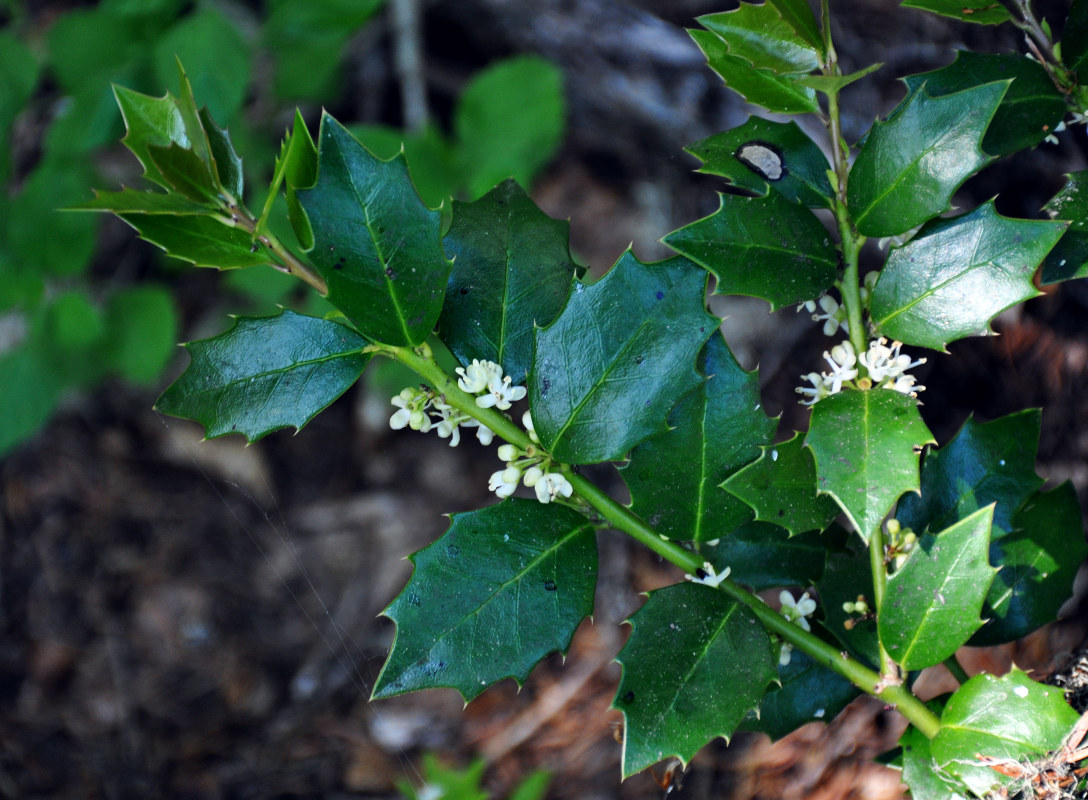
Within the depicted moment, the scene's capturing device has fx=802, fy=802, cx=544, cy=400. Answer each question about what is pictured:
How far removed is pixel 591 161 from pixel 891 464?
1808 mm

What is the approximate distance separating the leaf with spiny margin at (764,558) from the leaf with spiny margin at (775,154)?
0.38 m

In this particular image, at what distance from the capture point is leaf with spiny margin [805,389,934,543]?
0.73 meters

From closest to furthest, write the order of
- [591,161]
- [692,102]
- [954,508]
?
[954,508]
[692,102]
[591,161]

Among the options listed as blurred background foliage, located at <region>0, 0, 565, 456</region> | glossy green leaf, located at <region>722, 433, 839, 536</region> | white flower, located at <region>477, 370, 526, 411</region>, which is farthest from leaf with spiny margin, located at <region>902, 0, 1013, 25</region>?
blurred background foliage, located at <region>0, 0, 565, 456</region>

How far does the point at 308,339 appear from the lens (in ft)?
2.72

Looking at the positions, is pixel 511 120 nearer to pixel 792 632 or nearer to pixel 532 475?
pixel 532 475

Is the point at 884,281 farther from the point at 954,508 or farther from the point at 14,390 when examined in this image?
the point at 14,390

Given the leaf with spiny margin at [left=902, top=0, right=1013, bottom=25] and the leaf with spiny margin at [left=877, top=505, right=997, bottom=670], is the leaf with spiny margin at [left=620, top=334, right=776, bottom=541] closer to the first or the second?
the leaf with spiny margin at [left=877, top=505, right=997, bottom=670]

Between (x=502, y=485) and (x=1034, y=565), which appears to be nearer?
(x=502, y=485)

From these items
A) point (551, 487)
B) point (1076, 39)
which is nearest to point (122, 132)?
point (551, 487)

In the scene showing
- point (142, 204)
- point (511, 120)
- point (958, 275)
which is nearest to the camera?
point (142, 204)

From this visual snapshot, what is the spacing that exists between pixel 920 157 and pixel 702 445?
37cm

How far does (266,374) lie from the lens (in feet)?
2.69

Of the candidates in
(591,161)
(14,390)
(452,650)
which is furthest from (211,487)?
(452,650)
